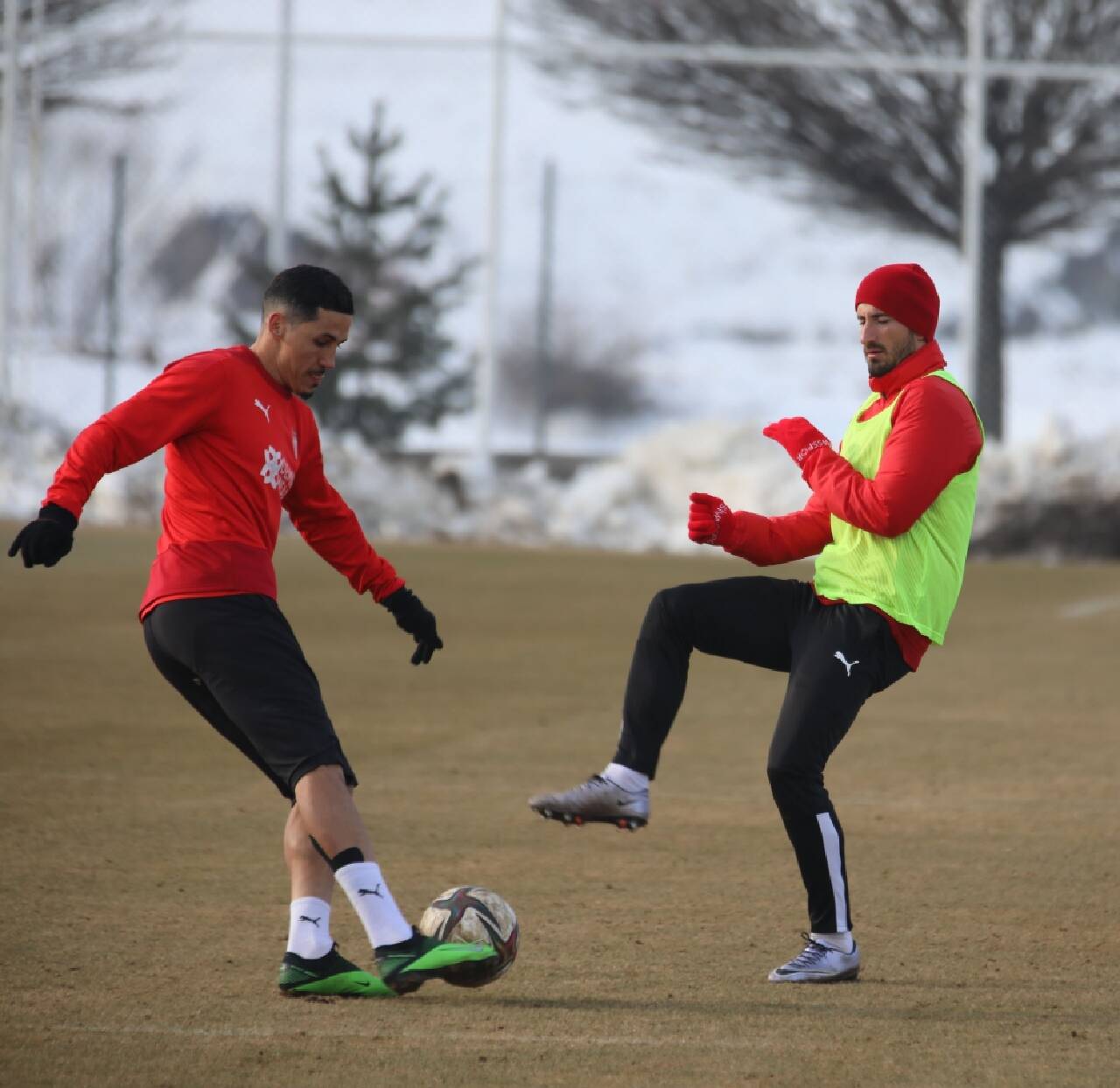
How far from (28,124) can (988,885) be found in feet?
47.0

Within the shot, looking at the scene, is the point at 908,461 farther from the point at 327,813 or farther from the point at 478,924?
the point at 327,813

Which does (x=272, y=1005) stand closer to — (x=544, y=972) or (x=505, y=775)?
(x=544, y=972)

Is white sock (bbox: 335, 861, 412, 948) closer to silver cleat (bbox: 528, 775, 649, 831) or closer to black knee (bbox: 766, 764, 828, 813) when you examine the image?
silver cleat (bbox: 528, 775, 649, 831)

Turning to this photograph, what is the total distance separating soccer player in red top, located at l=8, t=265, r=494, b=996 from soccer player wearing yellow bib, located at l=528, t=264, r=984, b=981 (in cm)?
73

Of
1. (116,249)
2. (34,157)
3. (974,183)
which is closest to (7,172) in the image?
(34,157)

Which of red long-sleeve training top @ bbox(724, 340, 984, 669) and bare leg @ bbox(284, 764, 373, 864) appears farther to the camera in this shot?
red long-sleeve training top @ bbox(724, 340, 984, 669)

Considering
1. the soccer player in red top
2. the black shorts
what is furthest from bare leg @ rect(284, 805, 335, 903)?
the black shorts

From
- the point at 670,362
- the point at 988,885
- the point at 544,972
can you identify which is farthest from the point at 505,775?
the point at 670,362

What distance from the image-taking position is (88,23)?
61.3 feet

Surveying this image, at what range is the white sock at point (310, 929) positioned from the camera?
470 centimetres

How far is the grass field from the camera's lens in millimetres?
4320

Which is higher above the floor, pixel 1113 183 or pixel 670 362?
pixel 1113 183

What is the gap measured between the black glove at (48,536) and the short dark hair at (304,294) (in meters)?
0.72

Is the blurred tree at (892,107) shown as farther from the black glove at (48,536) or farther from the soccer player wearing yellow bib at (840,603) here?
the black glove at (48,536)
